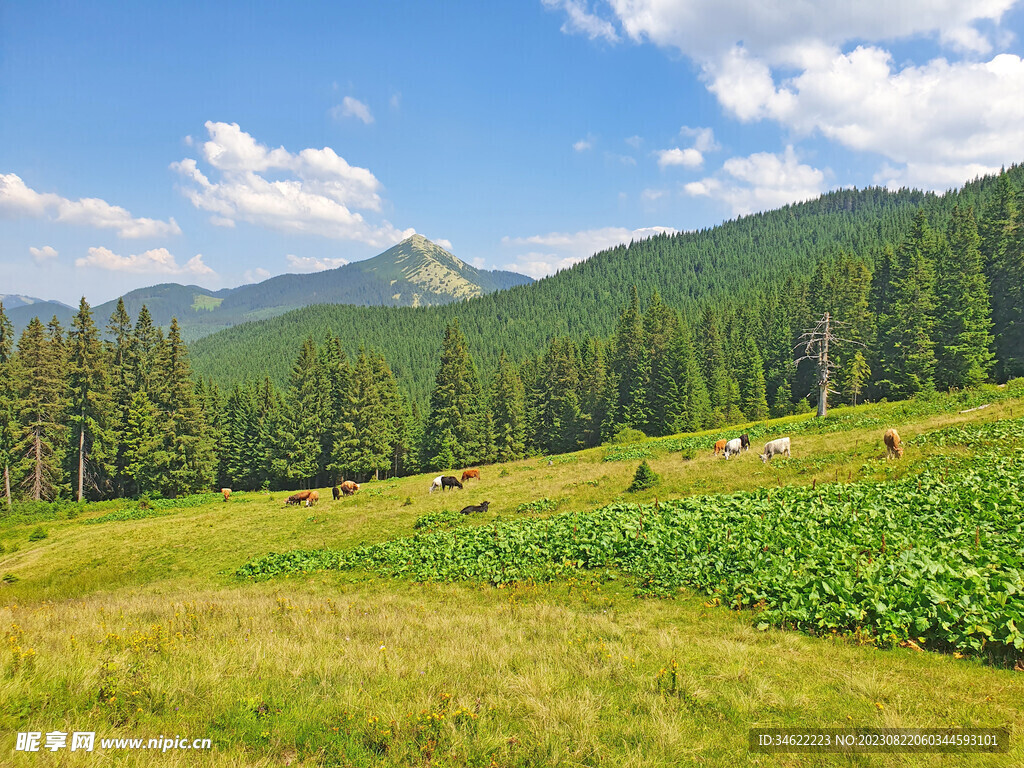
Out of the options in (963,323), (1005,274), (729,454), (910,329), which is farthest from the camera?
(1005,274)

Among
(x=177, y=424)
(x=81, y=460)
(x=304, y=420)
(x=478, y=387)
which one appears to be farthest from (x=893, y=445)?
(x=81, y=460)

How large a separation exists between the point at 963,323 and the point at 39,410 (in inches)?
3843

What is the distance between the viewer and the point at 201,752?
4.90 meters

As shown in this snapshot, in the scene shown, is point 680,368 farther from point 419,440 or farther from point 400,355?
point 400,355

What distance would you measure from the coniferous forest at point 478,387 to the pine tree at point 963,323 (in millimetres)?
207

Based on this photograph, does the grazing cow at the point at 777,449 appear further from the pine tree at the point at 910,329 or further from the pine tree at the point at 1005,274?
the pine tree at the point at 1005,274

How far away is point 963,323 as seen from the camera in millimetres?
53125

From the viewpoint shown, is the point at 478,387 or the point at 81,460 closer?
the point at 81,460

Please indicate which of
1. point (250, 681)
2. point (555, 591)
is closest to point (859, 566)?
point (555, 591)

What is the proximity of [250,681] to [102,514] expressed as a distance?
46.9 m

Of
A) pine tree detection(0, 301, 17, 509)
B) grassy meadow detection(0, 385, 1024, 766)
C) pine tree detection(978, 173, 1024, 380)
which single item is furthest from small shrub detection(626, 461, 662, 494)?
pine tree detection(978, 173, 1024, 380)

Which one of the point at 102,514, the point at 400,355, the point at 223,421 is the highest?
the point at 400,355

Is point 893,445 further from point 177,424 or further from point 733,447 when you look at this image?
point 177,424

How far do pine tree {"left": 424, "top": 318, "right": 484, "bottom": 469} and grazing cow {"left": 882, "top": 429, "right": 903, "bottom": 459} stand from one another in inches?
2106
